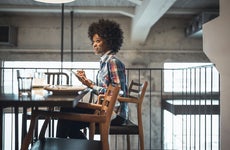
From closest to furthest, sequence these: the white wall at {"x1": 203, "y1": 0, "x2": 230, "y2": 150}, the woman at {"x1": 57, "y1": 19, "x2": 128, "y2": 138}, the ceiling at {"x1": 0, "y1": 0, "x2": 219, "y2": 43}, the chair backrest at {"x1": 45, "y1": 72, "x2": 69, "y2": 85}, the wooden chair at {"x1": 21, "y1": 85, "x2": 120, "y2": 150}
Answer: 1. the wooden chair at {"x1": 21, "y1": 85, "x2": 120, "y2": 150}
2. the white wall at {"x1": 203, "y1": 0, "x2": 230, "y2": 150}
3. the woman at {"x1": 57, "y1": 19, "x2": 128, "y2": 138}
4. the chair backrest at {"x1": 45, "y1": 72, "x2": 69, "y2": 85}
5. the ceiling at {"x1": 0, "y1": 0, "x2": 219, "y2": 43}

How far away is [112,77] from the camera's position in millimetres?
2227

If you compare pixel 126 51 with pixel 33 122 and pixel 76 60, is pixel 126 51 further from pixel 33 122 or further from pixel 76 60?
pixel 33 122

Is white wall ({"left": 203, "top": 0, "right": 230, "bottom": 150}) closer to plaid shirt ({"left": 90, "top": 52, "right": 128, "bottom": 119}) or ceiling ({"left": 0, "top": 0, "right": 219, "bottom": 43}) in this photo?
plaid shirt ({"left": 90, "top": 52, "right": 128, "bottom": 119})

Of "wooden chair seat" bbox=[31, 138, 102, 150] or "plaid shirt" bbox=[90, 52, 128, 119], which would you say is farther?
"plaid shirt" bbox=[90, 52, 128, 119]

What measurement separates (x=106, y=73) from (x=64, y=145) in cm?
81

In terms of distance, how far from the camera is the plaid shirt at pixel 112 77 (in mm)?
2225

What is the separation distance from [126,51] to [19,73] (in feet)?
17.0

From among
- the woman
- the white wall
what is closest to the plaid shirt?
→ the woman

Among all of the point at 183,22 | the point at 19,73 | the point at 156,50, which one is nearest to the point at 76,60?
the point at 156,50

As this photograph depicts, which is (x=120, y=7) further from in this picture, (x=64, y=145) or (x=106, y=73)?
(x=64, y=145)

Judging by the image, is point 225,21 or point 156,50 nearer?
point 225,21

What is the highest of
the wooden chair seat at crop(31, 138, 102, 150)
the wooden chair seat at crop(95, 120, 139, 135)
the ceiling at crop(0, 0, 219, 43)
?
the ceiling at crop(0, 0, 219, 43)

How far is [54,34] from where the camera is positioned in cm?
662

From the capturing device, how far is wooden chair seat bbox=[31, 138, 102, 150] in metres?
1.54
